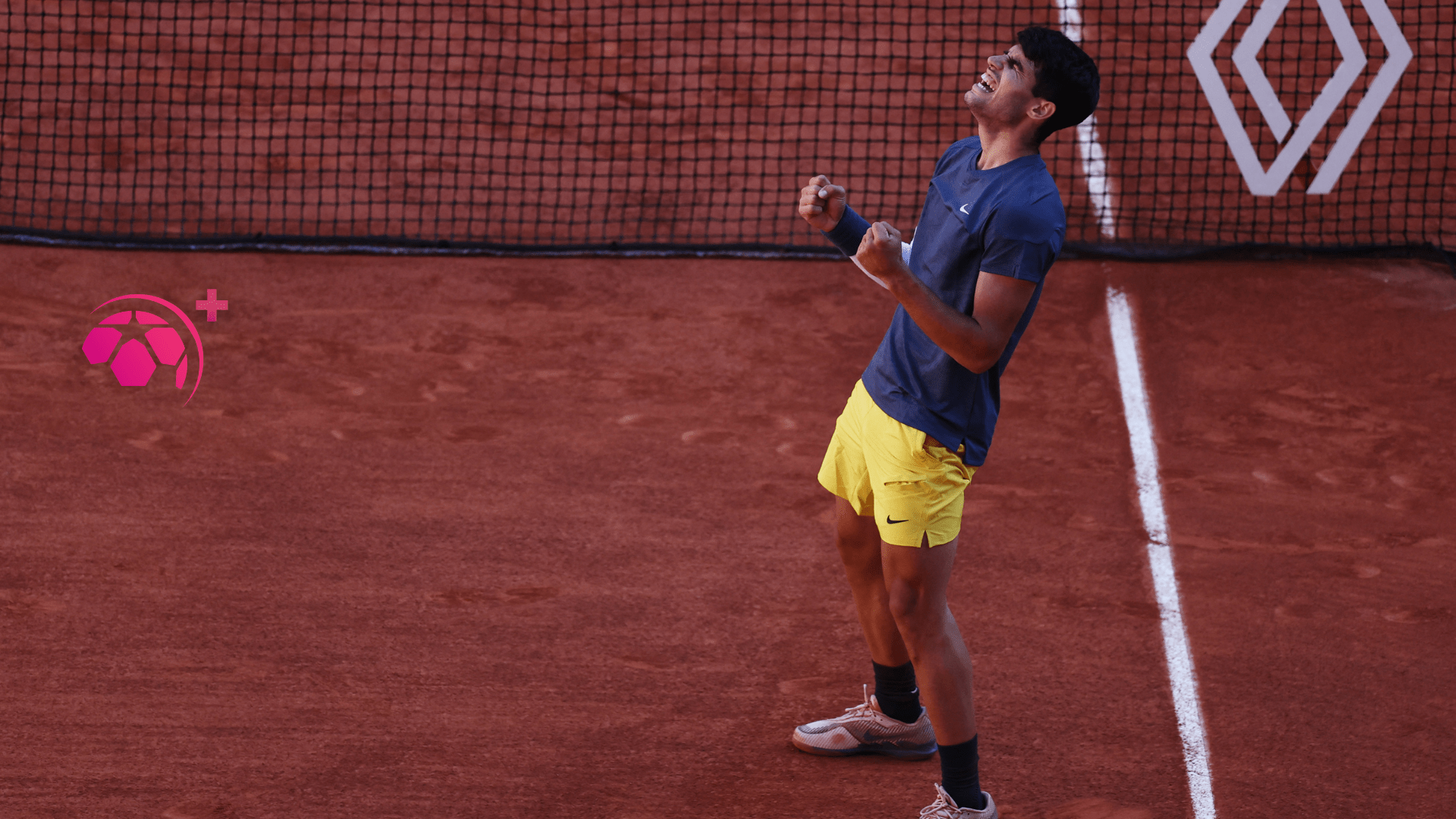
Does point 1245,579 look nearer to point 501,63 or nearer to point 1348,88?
point 1348,88

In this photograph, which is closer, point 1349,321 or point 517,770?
point 517,770

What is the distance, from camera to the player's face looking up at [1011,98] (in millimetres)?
3037

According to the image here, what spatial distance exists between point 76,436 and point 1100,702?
421 centimetres

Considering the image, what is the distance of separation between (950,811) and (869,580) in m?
0.65

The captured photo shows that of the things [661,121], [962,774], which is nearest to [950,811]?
[962,774]

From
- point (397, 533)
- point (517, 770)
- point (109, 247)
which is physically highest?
point (109, 247)

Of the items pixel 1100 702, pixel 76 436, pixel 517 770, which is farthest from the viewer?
pixel 76 436

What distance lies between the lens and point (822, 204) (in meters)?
3.05

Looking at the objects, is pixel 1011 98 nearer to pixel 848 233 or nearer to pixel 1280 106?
pixel 848 233

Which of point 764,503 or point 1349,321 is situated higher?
point 1349,321

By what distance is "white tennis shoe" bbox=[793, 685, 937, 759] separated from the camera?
3.83 meters

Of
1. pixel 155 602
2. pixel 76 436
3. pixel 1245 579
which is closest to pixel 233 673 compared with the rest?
pixel 155 602

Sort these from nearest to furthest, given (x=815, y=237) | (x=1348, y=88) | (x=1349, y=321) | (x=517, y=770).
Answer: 1. (x=517, y=770)
2. (x=1349, y=321)
3. (x=815, y=237)
4. (x=1348, y=88)

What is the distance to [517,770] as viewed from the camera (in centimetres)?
375
